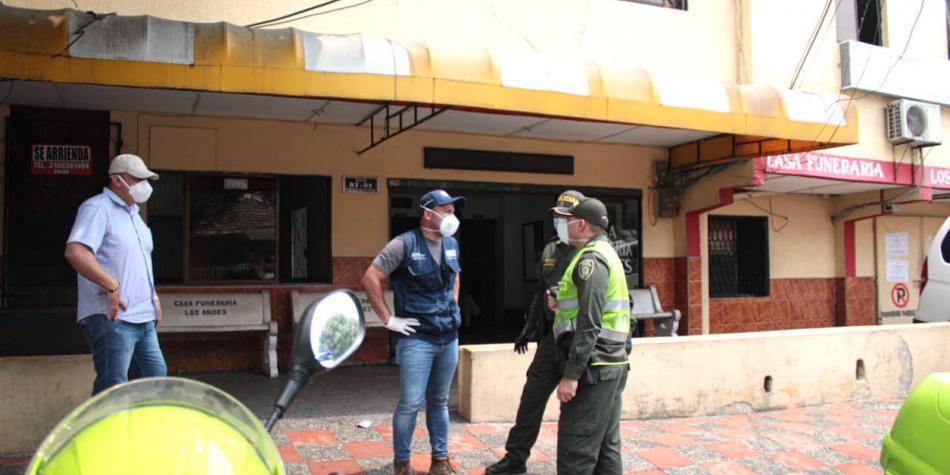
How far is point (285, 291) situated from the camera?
8.88m

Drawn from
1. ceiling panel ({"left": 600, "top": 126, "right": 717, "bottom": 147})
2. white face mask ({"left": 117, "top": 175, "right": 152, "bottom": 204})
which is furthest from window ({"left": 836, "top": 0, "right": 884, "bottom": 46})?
white face mask ({"left": 117, "top": 175, "right": 152, "bottom": 204})

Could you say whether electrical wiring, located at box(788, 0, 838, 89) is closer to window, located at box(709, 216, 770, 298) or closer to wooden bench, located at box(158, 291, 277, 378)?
window, located at box(709, 216, 770, 298)

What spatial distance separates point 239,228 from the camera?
29.2 feet

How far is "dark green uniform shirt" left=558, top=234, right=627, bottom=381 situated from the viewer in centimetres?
410

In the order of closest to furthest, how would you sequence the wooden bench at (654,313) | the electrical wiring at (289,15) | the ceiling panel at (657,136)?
the electrical wiring at (289,15) < the ceiling panel at (657,136) < the wooden bench at (654,313)

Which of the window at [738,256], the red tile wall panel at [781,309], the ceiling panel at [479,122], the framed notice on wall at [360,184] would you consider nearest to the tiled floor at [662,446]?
the framed notice on wall at [360,184]

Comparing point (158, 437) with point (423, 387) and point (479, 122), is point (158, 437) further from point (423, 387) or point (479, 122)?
point (479, 122)

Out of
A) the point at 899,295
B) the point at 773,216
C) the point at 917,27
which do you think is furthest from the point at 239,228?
the point at 917,27

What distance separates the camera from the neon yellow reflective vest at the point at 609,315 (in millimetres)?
4254

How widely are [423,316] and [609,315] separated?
1142 mm

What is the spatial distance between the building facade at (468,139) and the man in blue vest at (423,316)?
2309 mm

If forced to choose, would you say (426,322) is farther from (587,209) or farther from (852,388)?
(852,388)

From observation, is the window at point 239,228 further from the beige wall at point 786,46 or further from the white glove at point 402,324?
the beige wall at point 786,46

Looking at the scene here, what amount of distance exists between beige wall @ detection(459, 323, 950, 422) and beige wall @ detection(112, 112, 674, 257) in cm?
329
